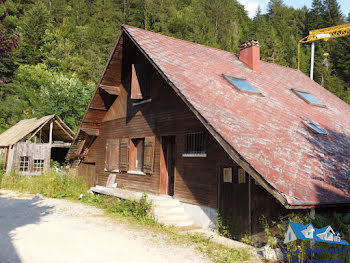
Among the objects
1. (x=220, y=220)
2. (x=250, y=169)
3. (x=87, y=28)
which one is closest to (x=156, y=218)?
(x=220, y=220)

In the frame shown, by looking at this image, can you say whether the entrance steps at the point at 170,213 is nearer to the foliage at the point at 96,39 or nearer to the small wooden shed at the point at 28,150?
the small wooden shed at the point at 28,150

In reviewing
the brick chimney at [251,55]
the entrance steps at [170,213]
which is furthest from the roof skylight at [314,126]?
the entrance steps at [170,213]

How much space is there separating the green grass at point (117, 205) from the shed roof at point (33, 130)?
2.82m

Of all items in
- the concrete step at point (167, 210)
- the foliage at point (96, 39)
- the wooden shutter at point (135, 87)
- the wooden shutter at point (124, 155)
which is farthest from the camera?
the foliage at point (96, 39)

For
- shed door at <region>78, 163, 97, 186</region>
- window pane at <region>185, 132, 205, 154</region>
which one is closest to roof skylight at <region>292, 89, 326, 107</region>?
window pane at <region>185, 132, 205, 154</region>

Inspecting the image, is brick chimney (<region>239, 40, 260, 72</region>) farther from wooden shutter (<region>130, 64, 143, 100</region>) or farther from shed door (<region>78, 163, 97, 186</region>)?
shed door (<region>78, 163, 97, 186</region>)

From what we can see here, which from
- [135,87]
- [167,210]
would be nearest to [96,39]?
[135,87]

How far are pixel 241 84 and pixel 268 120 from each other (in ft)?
7.55

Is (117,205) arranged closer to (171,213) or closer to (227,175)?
(171,213)

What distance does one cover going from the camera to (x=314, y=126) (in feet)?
32.4

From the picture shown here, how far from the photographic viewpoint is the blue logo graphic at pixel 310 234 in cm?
598

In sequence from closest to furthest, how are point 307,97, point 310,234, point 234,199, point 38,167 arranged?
point 310,234 → point 234,199 → point 307,97 → point 38,167

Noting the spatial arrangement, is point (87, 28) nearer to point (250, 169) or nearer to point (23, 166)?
point (23, 166)

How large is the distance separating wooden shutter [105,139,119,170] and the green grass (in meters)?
1.45
